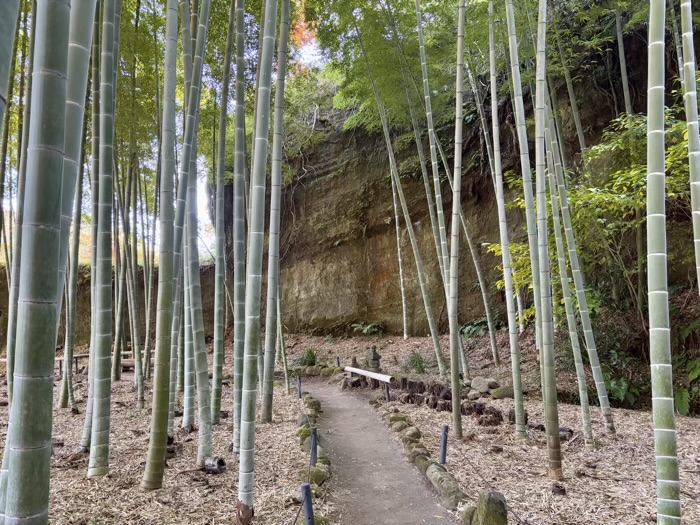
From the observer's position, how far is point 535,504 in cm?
259

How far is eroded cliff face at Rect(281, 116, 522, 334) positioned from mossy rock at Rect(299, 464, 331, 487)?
770 cm

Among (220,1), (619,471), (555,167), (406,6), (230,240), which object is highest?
(406,6)

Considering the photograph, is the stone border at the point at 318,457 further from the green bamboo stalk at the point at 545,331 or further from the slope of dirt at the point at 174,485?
the green bamboo stalk at the point at 545,331

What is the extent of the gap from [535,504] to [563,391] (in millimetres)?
3646

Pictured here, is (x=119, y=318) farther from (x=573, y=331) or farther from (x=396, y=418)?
(x=573, y=331)

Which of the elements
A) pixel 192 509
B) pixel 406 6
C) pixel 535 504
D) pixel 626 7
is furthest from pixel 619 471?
pixel 626 7

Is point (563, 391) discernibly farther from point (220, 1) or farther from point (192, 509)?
point (220, 1)

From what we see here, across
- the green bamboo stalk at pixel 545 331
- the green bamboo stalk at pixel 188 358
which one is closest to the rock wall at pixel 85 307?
the green bamboo stalk at pixel 188 358

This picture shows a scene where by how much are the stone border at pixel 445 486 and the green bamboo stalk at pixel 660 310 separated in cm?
74

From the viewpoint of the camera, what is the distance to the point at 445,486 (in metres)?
2.78

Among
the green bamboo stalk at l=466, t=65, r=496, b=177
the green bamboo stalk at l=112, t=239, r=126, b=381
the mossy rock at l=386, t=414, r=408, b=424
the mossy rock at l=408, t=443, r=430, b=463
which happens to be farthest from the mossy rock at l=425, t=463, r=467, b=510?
the green bamboo stalk at l=112, t=239, r=126, b=381

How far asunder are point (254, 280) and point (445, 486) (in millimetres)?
1683

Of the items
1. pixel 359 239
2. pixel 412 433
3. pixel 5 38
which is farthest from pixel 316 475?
pixel 359 239

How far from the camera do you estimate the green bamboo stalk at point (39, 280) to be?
3.74 ft
